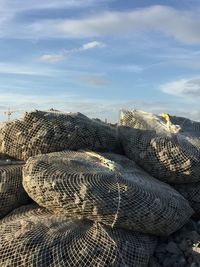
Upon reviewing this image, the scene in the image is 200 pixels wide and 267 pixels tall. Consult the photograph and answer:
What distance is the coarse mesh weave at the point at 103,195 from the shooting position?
4.16 m

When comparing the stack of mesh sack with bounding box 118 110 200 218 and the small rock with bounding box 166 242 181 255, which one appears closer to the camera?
the small rock with bounding box 166 242 181 255

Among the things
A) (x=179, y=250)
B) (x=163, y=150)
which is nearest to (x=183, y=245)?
(x=179, y=250)

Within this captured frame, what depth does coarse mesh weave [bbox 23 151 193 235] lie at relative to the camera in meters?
4.16

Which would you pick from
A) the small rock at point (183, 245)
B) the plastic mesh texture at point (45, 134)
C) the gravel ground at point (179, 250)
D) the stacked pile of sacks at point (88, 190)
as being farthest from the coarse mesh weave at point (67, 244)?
the plastic mesh texture at point (45, 134)

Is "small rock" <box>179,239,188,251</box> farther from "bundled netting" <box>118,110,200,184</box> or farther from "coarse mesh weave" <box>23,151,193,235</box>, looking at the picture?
"bundled netting" <box>118,110,200,184</box>

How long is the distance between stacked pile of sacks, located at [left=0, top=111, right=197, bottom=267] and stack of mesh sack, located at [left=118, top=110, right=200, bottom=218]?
0.03 ft

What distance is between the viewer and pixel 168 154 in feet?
17.0

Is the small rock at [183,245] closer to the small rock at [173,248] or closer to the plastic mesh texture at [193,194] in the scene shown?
the small rock at [173,248]

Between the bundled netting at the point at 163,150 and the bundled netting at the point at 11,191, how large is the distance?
1.24 metres

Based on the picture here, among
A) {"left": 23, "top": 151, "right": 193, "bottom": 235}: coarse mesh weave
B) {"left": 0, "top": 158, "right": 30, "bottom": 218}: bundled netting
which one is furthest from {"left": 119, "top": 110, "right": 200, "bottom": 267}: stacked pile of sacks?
{"left": 0, "top": 158, "right": 30, "bottom": 218}: bundled netting

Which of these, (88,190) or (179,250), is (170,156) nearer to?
(179,250)

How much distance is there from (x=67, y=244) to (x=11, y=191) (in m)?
1.02

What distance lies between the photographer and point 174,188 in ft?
17.4

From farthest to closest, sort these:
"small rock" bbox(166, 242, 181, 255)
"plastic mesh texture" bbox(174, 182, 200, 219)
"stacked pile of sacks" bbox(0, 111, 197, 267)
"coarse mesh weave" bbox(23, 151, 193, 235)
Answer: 1. "plastic mesh texture" bbox(174, 182, 200, 219)
2. "small rock" bbox(166, 242, 181, 255)
3. "coarse mesh weave" bbox(23, 151, 193, 235)
4. "stacked pile of sacks" bbox(0, 111, 197, 267)
